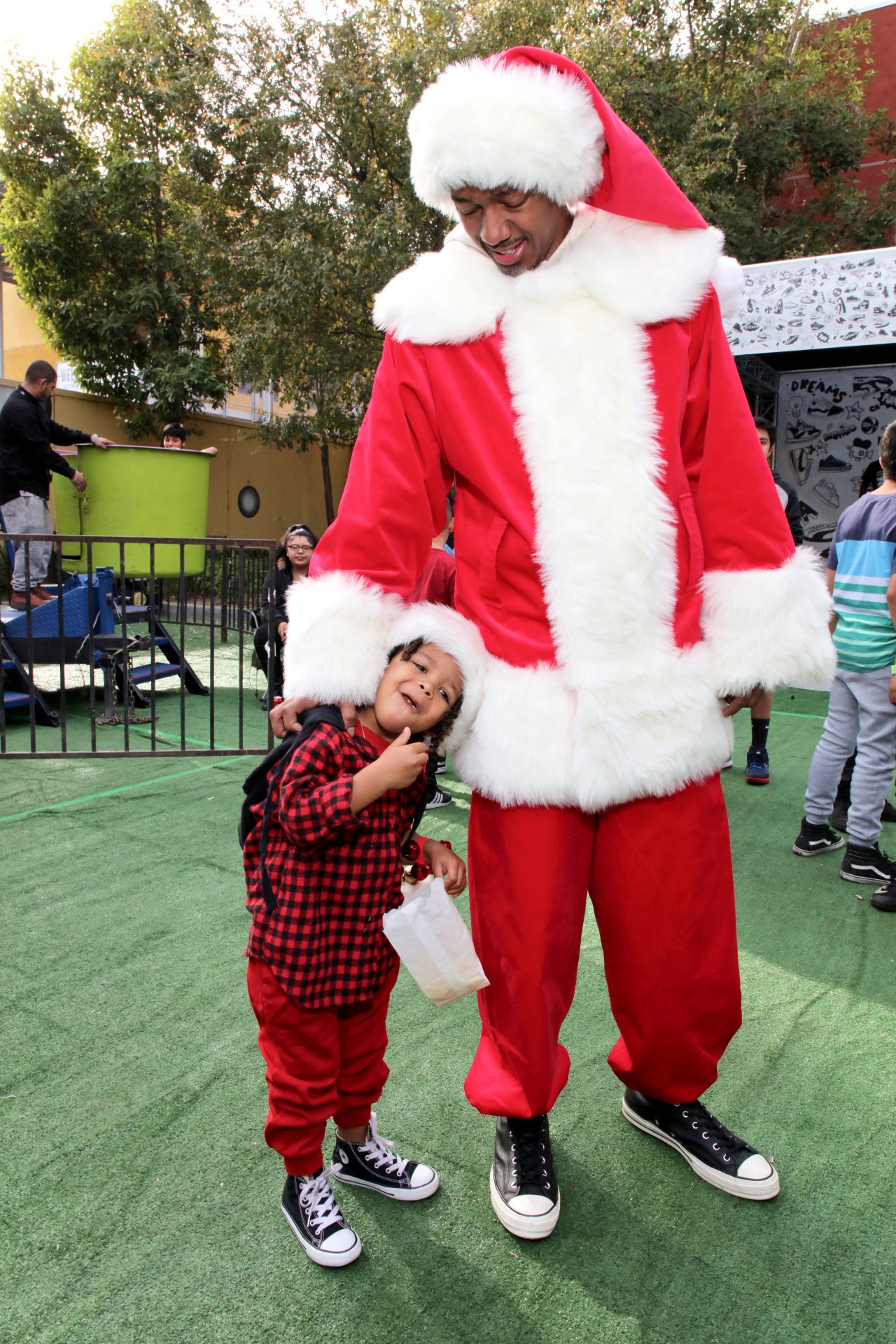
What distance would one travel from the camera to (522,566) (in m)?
1.79

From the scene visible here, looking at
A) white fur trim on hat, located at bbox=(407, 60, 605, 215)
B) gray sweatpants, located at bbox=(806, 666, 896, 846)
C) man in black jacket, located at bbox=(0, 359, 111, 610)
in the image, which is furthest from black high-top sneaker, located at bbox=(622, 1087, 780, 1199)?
man in black jacket, located at bbox=(0, 359, 111, 610)

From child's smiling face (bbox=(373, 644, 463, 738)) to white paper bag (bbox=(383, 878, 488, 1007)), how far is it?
29 cm

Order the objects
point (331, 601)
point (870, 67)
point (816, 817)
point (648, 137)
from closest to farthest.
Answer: point (331, 601) → point (816, 817) → point (648, 137) → point (870, 67)

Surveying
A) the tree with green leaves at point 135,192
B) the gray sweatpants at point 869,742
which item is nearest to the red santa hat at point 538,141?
the gray sweatpants at point 869,742

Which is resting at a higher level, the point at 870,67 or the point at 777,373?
the point at 870,67

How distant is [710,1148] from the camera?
200 cm

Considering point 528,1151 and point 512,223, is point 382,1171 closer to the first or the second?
point 528,1151

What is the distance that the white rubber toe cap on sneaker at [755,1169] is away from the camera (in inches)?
76.6

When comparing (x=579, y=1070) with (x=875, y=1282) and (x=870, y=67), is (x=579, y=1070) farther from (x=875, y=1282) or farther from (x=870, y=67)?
(x=870, y=67)

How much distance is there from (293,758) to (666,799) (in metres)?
0.71

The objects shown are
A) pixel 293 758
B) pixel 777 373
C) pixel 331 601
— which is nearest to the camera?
pixel 293 758

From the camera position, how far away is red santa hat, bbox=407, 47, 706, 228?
167 cm

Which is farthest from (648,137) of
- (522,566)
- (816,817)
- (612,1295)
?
(612,1295)

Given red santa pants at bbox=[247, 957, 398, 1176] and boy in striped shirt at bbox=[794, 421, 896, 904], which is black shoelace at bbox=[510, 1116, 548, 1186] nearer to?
red santa pants at bbox=[247, 957, 398, 1176]
